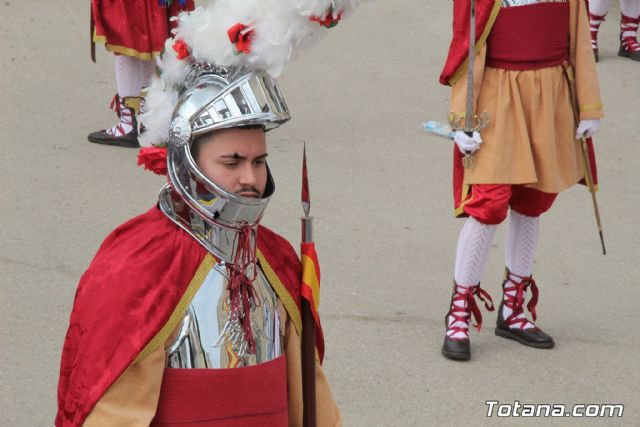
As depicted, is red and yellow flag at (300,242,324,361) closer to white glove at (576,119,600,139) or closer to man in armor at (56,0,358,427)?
man in armor at (56,0,358,427)

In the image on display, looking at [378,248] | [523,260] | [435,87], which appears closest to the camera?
[523,260]

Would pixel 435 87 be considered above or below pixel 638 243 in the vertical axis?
above

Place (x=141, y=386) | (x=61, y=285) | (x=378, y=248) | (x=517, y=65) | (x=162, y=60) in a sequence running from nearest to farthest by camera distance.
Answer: (x=141, y=386)
(x=162, y=60)
(x=517, y=65)
(x=61, y=285)
(x=378, y=248)

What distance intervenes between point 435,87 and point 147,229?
631 centimetres

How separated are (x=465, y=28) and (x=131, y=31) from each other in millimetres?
3084

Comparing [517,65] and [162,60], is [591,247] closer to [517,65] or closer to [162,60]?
[517,65]

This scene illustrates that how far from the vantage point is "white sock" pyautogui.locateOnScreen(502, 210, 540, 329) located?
5414 mm

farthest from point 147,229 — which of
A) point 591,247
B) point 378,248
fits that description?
point 591,247

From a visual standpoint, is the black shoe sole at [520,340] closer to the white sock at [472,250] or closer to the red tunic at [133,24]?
the white sock at [472,250]

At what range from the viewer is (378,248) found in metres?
6.47

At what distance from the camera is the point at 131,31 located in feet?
24.5

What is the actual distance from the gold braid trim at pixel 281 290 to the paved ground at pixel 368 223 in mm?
1753
